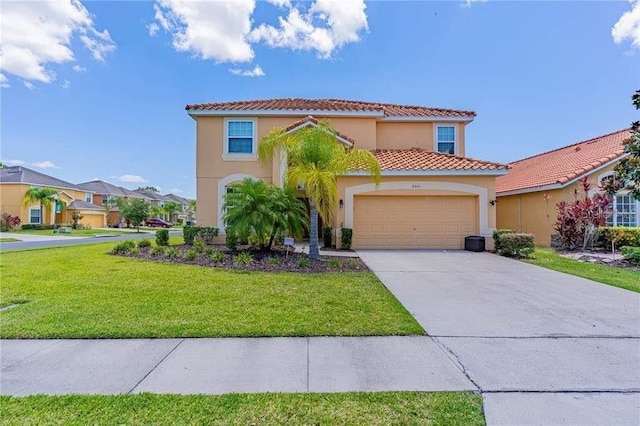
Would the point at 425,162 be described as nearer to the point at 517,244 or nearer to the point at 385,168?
the point at 385,168

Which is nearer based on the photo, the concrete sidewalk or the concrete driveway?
the concrete driveway

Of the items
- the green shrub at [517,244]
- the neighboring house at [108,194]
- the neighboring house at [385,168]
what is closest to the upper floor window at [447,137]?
the neighboring house at [385,168]

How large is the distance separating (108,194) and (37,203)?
16574 mm

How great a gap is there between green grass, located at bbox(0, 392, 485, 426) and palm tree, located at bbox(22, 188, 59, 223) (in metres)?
45.0

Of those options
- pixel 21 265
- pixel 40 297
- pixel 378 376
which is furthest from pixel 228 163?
pixel 378 376

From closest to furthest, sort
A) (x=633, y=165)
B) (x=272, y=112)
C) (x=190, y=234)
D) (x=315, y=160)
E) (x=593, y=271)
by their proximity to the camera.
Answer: (x=633, y=165) < (x=593, y=271) < (x=315, y=160) < (x=190, y=234) < (x=272, y=112)

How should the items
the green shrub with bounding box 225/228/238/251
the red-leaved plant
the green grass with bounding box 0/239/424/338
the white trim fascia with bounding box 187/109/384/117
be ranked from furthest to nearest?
the white trim fascia with bounding box 187/109/384/117, the red-leaved plant, the green shrub with bounding box 225/228/238/251, the green grass with bounding box 0/239/424/338

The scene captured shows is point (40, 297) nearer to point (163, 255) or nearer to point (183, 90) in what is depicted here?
point (163, 255)

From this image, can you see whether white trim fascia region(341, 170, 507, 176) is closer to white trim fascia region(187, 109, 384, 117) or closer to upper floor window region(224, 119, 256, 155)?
white trim fascia region(187, 109, 384, 117)

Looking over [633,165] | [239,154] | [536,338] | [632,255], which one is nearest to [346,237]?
[239,154]

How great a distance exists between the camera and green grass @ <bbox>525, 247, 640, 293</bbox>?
8336 millimetres

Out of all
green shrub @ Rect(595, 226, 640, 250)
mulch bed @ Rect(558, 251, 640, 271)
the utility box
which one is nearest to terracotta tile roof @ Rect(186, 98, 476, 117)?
the utility box

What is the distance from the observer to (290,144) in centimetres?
1105

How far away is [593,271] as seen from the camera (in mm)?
9875
